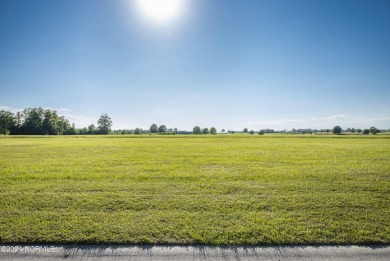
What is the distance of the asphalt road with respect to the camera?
3.77 m

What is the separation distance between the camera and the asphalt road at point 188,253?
3.77 meters

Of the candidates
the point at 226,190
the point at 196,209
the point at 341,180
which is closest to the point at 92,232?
the point at 196,209

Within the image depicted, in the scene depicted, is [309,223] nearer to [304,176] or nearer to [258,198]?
[258,198]

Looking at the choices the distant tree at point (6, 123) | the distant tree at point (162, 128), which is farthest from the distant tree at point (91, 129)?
the distant tree at point (162, 128)

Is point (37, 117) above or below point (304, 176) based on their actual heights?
above

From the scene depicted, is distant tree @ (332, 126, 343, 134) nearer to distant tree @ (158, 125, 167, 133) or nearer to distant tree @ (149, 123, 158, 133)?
distant tree @ (158, 125, 167, 133)

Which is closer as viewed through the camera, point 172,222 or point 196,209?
point 172,222

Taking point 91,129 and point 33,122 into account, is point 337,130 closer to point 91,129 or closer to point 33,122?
point 91,129

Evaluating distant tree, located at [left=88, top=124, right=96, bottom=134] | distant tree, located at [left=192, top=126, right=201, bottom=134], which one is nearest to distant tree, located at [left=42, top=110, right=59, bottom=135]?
distant tree, located at [left=88, top=124, right=96, bottom=134]

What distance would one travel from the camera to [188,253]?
12.8 feet

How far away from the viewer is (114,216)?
538cm

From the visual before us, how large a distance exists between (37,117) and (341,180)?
413 feet

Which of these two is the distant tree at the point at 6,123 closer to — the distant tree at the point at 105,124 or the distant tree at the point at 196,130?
the distant tree at the point at 105,124

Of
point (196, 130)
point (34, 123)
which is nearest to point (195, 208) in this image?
point (34, 123)
